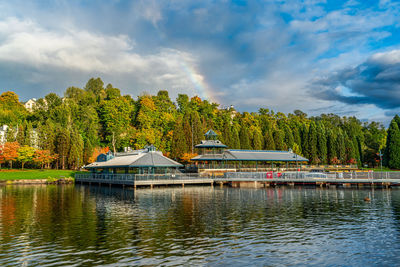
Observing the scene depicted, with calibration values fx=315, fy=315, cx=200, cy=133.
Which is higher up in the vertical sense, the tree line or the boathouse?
the tree line

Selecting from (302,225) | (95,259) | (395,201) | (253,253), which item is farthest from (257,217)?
(395,201)

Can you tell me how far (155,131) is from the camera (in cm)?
9619

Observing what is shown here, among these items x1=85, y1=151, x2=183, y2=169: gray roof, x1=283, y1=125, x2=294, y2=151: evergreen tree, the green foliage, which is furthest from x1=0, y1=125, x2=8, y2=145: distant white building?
x1=283, y1=125, x2=294, y2=151: evergreen tree

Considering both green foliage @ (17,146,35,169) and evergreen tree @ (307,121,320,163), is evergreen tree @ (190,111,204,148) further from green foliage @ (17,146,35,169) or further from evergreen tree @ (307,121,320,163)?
green foliage @ (17,146,35,169)

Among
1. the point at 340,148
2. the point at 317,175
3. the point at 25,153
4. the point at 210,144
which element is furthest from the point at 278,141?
the point at 25,153

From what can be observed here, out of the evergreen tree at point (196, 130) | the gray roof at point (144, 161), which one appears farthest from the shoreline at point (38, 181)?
the evergreen tree at point (196, 130)

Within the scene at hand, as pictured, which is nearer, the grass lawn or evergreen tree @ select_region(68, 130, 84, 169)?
the grass lawn

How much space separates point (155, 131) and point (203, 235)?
78.3 meters

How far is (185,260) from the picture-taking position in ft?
47.8

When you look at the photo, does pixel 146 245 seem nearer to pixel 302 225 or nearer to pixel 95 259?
pixel 95 259

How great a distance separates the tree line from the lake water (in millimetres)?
51419

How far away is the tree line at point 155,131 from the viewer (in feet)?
281

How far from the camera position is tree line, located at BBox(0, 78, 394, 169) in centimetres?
8562

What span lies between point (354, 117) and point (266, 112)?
51247mm
